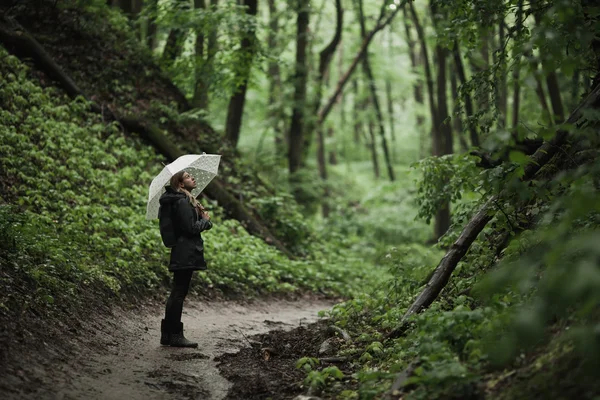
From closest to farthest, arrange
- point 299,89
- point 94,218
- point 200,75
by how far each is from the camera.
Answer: point 94,218 < point 200,75 < point 299,89

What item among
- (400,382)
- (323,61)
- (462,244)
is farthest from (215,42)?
(400,382)

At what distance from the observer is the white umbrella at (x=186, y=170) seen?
6.73 meters

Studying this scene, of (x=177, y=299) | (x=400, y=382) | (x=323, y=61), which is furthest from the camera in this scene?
(x=323, y=61)

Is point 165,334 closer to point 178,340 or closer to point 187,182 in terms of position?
point 178,340

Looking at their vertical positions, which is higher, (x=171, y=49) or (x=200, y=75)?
(x=171, y=49)

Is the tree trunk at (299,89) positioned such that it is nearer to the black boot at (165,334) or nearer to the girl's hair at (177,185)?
the girl's hair at (177,185)

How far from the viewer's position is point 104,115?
44.9 feet

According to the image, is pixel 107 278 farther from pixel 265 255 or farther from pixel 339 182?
pixel 339 182

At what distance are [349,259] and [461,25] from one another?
10.4 metres

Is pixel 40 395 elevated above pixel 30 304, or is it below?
below

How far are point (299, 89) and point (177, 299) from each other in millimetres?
13263

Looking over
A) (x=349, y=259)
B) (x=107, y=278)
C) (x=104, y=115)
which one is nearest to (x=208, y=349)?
(x=107, y=278)

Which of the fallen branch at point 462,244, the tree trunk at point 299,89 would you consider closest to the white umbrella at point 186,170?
the fallen branch at point 462,244

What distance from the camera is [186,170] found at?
7.27 meters
